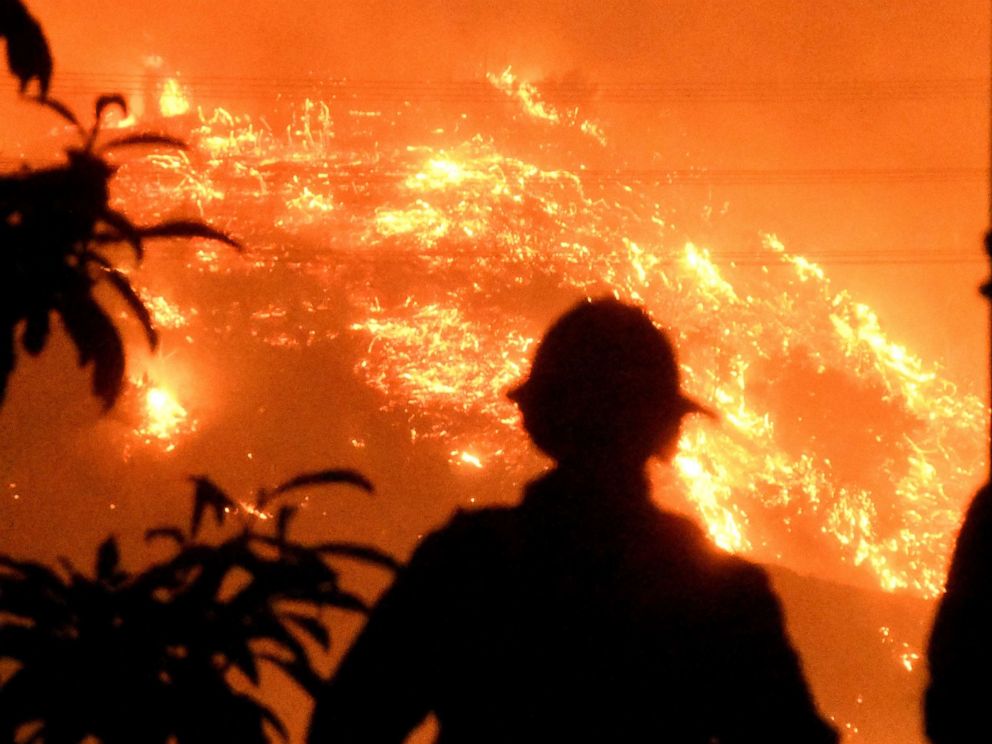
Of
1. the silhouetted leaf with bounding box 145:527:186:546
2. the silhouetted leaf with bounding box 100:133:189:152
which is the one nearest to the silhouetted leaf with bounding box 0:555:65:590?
the silhouetted leaf with bounding box 145:527:186:546

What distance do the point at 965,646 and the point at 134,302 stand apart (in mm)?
1776

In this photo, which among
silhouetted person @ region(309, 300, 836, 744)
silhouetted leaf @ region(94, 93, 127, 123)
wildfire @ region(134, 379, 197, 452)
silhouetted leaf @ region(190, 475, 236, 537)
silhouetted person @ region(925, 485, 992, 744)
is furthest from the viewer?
wildfire @ region(134, 379, 197, 452)

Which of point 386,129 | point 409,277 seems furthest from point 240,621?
point 386,129

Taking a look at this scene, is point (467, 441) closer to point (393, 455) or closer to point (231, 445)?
point (393, 455)

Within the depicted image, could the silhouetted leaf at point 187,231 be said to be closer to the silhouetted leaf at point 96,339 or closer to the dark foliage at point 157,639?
the silhouetted leaf at point 96,339

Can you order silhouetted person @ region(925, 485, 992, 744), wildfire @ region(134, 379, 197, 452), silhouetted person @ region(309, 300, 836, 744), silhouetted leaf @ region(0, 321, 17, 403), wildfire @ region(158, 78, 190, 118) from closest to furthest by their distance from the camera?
silhouetted person @ region(309, 300, 836, 744) < silhouetted leaf @ region(0, 321, 17, 403) < silhouetted person @ region(925, 485, 992, 744) < wildfire @ region(134, 379, 197, 452) < wildfire @ region(158, 78, 190, 118)

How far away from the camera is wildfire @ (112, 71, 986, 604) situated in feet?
201

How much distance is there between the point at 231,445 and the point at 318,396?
19.6ft

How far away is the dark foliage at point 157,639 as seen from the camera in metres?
2.05

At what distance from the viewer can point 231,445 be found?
47375 millimetres

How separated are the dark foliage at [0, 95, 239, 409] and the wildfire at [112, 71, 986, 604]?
50.2 metres

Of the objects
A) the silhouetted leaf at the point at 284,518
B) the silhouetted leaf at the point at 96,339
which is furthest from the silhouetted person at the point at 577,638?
the silhouetted leaf at the point at 96,339

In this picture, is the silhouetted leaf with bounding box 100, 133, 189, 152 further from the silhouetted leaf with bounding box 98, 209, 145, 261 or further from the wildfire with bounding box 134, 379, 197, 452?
the wildfire with bounding box 134, 379, 197, 452

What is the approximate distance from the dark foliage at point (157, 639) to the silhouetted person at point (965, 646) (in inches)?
47.3
